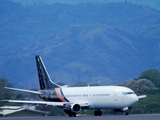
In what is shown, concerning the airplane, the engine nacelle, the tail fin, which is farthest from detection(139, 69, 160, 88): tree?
the engine nacelle

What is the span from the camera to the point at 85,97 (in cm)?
6775

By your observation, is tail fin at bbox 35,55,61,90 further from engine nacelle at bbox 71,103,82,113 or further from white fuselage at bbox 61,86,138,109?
engine nacelle at bbox 71,103,82,113

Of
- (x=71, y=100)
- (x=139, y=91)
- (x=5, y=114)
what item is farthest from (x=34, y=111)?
(x=139, y=91)

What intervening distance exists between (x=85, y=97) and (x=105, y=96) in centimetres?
404

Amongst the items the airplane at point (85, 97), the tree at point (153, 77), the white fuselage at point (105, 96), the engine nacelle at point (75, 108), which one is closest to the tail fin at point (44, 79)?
the airplane at point (85, 97)

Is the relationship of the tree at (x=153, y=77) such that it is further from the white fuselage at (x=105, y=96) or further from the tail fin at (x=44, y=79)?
the white fuselage at (x=105, y=96)

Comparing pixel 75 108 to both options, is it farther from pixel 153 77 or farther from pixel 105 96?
pixel 153 77

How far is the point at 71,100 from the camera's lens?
230 ft

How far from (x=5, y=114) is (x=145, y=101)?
69.4ft

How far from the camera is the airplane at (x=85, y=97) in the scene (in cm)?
6319

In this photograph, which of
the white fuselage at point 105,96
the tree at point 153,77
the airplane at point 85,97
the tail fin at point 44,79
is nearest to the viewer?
the white fuselage at point 105,96

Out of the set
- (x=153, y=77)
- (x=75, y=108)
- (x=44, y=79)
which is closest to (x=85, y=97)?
(x=75, y=108)

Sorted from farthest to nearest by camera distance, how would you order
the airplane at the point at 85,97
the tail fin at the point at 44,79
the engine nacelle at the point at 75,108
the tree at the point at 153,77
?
the tree at the point at 153,77, the tail fin at the point at 44,79, the engine nacelle at the point at 75,108, the airplane at the point at 85,97

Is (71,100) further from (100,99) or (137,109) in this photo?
(137,109)
